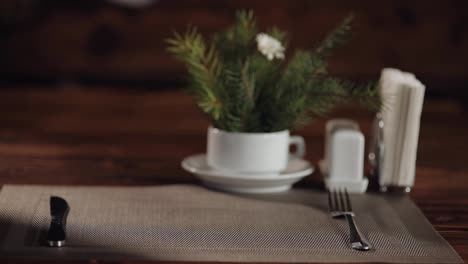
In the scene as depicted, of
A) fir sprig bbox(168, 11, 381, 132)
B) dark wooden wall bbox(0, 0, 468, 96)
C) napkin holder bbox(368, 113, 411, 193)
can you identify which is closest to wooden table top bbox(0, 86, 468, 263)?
napkin holder bbox(368, 113, 411, 193)

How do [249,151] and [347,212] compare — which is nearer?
[347,212]

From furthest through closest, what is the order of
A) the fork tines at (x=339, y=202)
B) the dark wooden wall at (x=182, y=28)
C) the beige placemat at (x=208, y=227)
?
1. the dark wooden wall at (x=182, y=28)
2. the fork tines at (x=339, y=202)
3. the beige placemat at (x=208, y=227)

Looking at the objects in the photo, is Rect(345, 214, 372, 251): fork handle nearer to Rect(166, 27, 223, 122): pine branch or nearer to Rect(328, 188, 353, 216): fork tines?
Rect(328, 188, 353, 216): fork tines

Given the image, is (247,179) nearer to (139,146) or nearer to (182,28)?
(139,146)

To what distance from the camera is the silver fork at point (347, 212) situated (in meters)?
1.06

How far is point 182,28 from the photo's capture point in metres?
3.28

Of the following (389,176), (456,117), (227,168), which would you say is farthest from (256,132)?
(456,117)

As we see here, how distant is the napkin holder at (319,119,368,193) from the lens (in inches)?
53.3

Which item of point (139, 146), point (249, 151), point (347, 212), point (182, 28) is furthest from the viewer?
point (182, 28)

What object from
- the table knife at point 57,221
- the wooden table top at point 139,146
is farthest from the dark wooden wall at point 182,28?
the table knife at point 57,221

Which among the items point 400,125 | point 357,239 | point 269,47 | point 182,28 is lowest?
point 357,239

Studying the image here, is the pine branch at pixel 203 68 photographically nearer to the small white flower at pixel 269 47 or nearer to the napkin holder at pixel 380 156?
the small white flower at pixel 269 47

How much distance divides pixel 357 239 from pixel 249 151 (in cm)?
29

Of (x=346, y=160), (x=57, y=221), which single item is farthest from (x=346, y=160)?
(x=57, y=221)
